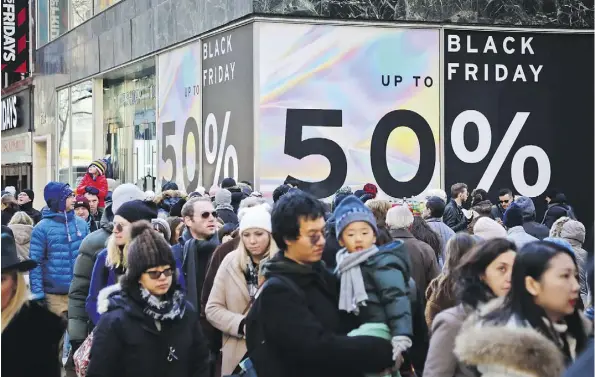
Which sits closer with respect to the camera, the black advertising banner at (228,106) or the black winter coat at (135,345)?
the black winter coat at (135,345)

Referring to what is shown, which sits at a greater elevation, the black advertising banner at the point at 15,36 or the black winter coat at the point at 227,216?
the black advertising banner at the point at 15,36

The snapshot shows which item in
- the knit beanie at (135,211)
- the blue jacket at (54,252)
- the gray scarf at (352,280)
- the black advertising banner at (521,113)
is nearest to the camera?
the gray scarf at (352,280)

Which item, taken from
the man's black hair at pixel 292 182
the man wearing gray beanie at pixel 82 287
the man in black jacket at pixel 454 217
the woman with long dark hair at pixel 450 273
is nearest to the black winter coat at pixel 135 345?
the woman with long dark hair at pixel 450 273

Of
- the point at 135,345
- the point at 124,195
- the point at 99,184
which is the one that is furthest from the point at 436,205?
the point at 99,184

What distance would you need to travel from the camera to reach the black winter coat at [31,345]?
17.4ft

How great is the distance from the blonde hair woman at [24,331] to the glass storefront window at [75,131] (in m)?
26.9

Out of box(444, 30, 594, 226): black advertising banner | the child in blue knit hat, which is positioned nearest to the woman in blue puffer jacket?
the child in blue knit hat

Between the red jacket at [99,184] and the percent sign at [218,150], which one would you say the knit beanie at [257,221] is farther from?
the percent sign at [218,150]

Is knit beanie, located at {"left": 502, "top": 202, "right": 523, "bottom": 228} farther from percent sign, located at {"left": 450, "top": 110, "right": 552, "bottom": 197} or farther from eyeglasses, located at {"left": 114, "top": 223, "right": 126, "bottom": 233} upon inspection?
percent sign, located at {"left": 450, "top": 110, "right": 552, "bottom": 197}

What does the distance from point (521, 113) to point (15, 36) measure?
24.4m

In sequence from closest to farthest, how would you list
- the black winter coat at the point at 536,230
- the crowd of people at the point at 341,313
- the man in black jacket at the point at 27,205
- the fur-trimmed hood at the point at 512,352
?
the fur-trimmed hood at the point at 512,352, the crowd of people at the point at 341,313, the black winter coat at the point at 536,230, the man in black jacket at the point at 27,205

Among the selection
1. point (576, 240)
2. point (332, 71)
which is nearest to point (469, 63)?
point (332, 71)

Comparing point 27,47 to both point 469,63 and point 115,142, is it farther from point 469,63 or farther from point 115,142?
point 469,63

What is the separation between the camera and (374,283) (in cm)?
524
